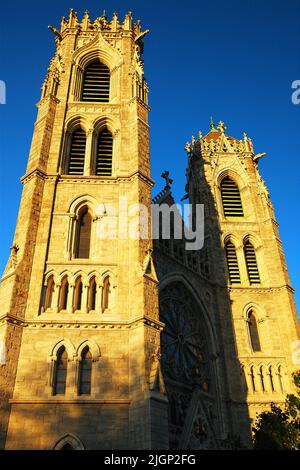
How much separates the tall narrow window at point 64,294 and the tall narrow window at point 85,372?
1824mm

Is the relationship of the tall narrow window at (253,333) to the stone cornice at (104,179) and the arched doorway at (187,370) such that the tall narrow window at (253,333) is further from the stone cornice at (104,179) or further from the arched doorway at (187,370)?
the stone cornice at (104,179)

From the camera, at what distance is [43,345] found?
1445 centimetres

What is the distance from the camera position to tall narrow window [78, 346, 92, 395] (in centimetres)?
1405

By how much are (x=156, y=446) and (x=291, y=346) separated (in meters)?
13.2

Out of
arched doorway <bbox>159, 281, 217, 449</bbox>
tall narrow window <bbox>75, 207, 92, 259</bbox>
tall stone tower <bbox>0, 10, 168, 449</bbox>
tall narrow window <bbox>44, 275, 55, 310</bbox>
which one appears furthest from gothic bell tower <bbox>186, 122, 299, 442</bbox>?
tall narrow window <bbox>44, 275, 55, 310</bbox>

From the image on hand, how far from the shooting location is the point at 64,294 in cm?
1589

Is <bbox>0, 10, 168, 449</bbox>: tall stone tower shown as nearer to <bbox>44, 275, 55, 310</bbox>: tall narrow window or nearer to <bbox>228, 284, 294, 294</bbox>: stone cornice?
<bbox>44, 275, 55, 310</bbox>: tall narrow window

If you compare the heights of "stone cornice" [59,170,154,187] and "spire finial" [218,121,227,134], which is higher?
"spire finial" [218,121,227,134]

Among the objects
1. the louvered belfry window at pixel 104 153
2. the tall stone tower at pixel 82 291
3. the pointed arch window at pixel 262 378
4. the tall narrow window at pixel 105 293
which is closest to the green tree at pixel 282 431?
the pointed arch window at pixel 262 378

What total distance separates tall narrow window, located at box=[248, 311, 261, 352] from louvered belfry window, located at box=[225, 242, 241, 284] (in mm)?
Answer: 2404

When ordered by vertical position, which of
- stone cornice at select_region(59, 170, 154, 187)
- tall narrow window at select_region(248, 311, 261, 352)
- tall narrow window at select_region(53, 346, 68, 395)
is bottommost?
tall narrow window at select_region(53, 346, 68, 395)

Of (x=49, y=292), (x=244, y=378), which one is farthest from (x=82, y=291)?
(x=244, y=378)

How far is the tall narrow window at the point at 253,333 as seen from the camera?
2458cm

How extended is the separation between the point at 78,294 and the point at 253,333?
41.9ft
